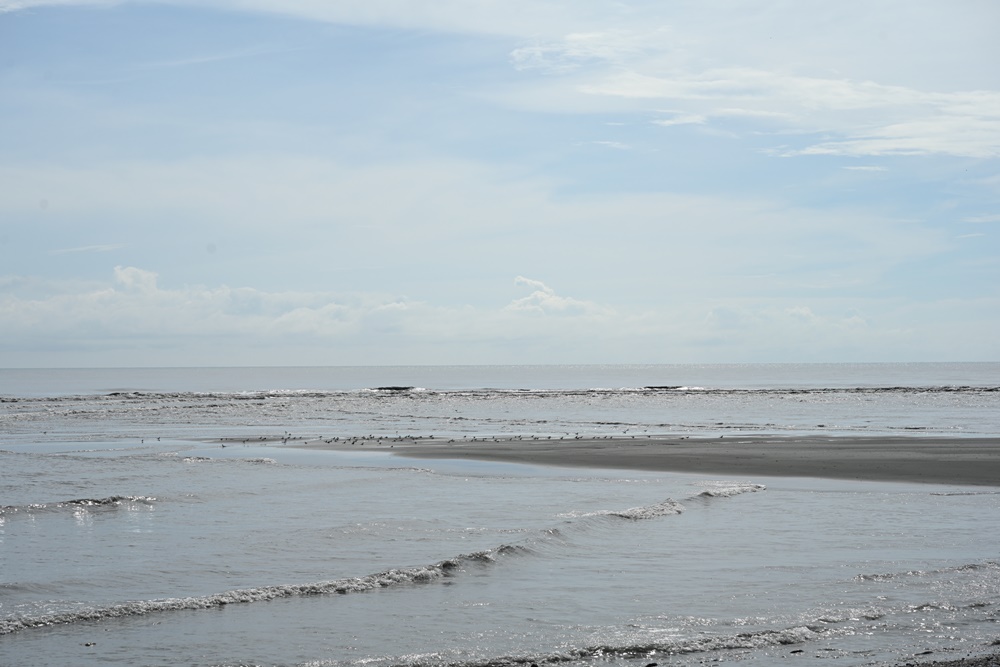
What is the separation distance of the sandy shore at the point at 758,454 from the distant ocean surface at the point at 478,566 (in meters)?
2.41

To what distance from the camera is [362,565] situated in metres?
14.2

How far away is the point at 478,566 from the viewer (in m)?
14.2

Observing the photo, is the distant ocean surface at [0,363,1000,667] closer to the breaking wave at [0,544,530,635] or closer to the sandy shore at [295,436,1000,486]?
the breaking wave at [0,544,530,635]

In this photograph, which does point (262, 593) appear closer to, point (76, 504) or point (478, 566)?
point (478, 566)

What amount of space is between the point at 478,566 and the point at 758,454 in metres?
21.4

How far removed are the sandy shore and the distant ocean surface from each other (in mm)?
2413

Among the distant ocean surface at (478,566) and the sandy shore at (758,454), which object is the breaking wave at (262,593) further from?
the sandy shore at (758,454)

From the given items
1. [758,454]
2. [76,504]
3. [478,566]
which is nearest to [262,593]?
[478,566]

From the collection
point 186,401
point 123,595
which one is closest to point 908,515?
point 123,595

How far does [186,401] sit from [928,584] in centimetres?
8046

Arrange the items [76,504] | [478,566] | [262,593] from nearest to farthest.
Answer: [262,593] → [478,566] → [76,504]

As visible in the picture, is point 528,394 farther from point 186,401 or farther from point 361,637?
point 361,637

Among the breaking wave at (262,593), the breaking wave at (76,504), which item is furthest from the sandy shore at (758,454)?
the breaking wave at (262,593)

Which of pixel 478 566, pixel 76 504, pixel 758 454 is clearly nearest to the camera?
pixel 478 566
